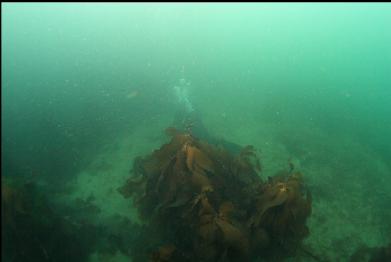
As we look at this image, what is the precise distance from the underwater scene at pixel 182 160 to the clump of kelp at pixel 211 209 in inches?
0.8

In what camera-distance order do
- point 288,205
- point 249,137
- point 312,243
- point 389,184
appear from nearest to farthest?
1. point 288,205
2. point 312,243
3. point 389,184
4. point 249,137

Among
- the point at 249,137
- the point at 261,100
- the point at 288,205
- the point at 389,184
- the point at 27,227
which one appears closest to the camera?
the point at 27,227

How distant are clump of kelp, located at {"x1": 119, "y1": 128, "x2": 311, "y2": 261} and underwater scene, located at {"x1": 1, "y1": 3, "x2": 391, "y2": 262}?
21 mm

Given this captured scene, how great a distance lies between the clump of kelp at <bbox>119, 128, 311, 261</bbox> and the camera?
4.48m

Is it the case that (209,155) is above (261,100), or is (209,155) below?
below

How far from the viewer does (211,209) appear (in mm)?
4535

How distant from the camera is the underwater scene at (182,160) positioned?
4.60m

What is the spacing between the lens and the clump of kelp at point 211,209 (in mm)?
4480

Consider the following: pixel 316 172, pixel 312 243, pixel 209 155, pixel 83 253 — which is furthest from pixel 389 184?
pixel 83 253

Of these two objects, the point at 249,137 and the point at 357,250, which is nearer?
the point at 357,250

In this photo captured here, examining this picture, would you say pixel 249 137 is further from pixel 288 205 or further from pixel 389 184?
pixel 288 205

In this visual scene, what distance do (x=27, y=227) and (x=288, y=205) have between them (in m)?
3.40

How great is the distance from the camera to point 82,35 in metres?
18.5

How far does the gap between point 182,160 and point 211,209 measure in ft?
2.87
